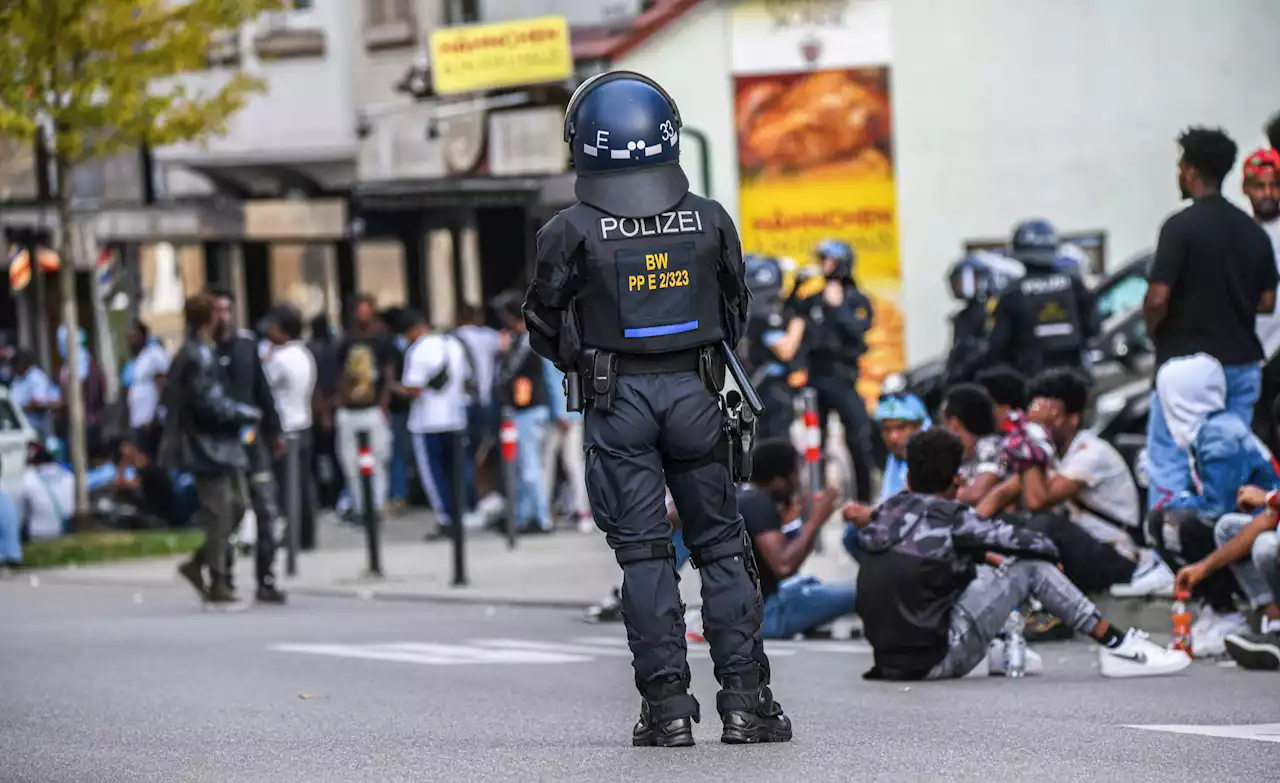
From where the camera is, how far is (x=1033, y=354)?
1669cm

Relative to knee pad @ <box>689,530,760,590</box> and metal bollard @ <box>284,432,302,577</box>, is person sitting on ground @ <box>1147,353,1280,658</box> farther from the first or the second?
metal bollard @ <box>284,432,302,577</box>

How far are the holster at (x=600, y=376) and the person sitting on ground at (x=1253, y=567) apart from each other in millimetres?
3406

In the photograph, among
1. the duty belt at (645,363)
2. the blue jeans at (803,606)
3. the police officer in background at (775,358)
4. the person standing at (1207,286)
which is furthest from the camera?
the police officer in background at (775,358)

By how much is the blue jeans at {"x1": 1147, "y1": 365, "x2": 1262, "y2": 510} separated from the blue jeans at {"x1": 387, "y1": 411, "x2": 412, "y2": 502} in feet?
41.1

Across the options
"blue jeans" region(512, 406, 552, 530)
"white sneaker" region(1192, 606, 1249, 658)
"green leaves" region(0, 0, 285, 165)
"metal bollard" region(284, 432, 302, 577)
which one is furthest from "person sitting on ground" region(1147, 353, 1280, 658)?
"green leaves" region(0, 0, 285, 165)

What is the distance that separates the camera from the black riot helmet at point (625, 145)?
7914 mm

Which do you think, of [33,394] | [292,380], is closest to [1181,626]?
[292,380]

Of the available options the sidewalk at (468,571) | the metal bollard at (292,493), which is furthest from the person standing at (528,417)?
the metal bollard at (292,493)

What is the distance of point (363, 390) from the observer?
2316cm

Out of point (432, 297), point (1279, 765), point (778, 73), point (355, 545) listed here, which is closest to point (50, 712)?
point (1279, 765)

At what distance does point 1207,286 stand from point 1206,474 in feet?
2.55

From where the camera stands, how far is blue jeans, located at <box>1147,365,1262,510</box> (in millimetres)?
11453

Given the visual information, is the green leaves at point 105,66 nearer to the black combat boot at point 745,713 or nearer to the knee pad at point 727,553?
the knee pad at point 727,553

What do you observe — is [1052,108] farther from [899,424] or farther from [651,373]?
[651,373]
